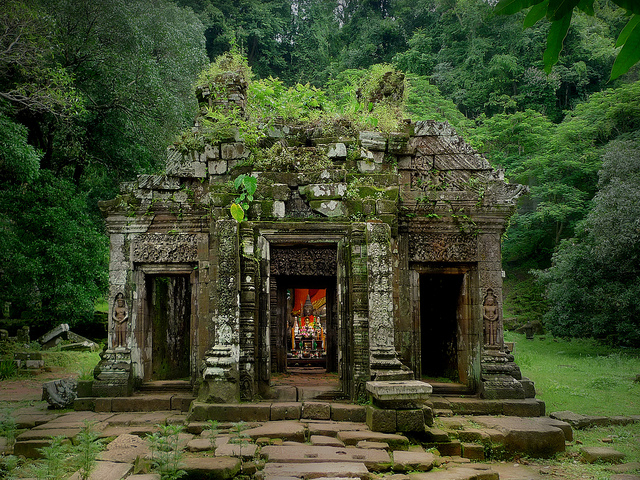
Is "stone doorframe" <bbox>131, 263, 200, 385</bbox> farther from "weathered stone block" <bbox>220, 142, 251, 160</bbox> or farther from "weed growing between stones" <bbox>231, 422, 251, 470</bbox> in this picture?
"weed growing between stones" <bbox>231, 422, 251, 470</bbox>

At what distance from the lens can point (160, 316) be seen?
33.4ft

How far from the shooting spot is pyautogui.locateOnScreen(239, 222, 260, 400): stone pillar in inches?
288

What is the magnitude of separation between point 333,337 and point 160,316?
396 centimetres

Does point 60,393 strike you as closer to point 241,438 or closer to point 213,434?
point 213,434

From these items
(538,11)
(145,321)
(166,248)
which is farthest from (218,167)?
(538,11)

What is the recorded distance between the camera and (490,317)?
28.2 feet

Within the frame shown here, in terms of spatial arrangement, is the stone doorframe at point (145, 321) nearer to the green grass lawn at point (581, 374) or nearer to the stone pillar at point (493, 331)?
the stone pillar at point (493, 331)

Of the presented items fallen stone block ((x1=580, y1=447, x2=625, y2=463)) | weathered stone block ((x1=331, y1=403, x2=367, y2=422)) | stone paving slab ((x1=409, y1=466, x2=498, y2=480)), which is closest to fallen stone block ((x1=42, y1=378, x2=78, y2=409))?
weathered stone block ((x1=331, y1=403, x2=367, y2=422))

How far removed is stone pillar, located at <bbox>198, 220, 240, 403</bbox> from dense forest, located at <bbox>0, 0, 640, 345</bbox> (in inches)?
168

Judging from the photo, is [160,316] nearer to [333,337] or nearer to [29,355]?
[333,337]

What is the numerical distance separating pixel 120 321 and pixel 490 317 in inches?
250

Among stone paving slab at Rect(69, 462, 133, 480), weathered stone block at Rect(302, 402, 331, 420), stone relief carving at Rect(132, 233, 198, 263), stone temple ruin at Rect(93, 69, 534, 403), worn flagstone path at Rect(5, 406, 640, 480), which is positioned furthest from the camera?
stone relief carving at Rect(132, 233, 198, 263)

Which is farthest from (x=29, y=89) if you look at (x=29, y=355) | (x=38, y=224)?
(x=29, y=355)

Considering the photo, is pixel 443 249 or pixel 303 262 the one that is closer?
pixel 443 249
